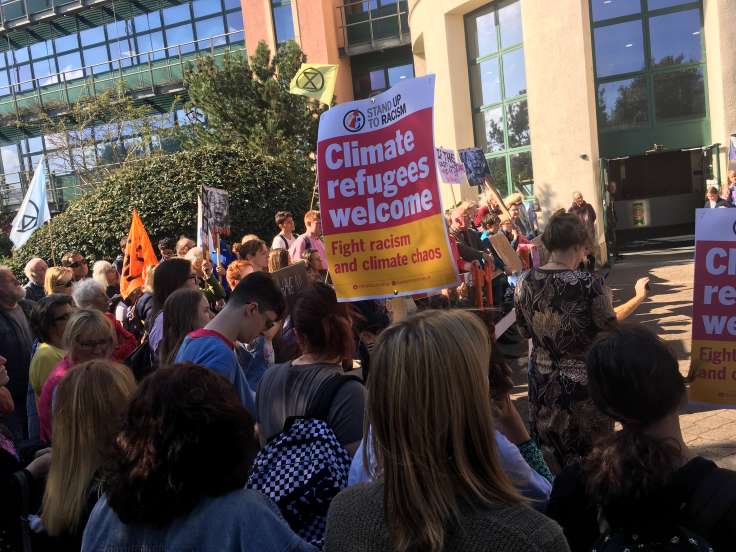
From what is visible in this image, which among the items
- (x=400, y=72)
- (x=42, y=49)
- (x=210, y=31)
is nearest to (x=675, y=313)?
(x=400, y=72)

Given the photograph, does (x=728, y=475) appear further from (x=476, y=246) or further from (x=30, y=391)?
(x=476, y=246)

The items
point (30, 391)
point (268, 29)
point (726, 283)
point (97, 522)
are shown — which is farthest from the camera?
point (268, 29)

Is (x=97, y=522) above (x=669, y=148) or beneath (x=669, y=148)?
beneath

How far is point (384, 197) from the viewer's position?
13.6 feet

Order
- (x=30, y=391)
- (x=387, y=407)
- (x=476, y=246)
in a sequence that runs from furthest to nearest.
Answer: (x=476, y=246), (x=30, y=391), (x=387, y=407)

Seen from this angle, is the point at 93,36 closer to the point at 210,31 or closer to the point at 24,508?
the point at 210,31

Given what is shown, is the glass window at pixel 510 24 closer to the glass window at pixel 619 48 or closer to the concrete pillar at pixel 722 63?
the glass window at pixel 619 48

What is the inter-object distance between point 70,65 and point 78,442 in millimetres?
32316

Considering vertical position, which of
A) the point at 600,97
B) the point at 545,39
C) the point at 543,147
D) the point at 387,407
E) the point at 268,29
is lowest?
the point at 387,407

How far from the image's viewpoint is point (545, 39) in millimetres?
15859

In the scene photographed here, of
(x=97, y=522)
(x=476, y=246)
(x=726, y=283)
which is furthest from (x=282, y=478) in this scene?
(x=476, y=246)

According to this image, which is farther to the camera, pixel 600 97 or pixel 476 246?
pixel 600 97

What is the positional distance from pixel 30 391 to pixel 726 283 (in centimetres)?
395

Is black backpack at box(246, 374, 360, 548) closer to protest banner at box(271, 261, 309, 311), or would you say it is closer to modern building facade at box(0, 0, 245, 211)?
protest banner at box(271, 261, 309, 311)
